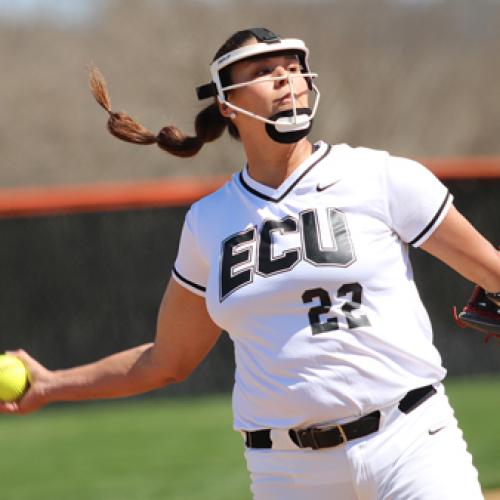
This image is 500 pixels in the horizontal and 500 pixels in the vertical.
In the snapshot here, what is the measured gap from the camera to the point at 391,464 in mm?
2994

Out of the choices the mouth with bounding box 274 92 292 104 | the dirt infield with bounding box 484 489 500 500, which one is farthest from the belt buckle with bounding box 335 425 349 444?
the dirt infield with bounding box 484 489 500 500

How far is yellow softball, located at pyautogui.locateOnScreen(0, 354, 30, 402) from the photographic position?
3.73m

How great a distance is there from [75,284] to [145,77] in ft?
40.9

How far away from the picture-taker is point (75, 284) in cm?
1046

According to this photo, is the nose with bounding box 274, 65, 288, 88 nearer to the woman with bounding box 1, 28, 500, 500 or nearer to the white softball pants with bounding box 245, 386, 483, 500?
the woman with bounding box 1, 28, 500, 500

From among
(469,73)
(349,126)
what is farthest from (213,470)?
(469,73)

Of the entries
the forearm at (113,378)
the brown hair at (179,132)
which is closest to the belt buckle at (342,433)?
the forearm at (113,378)

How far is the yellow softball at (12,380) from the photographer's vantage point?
373 cm

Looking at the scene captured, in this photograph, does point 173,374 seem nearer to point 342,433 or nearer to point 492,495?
point 342,433

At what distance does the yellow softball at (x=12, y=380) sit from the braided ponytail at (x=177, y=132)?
0.86 metres

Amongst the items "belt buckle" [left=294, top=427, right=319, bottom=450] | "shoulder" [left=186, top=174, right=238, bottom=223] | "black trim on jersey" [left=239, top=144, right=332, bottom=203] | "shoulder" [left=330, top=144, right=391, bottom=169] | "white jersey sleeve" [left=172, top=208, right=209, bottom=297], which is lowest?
"belt buckle" [left=294, top=427, right=319, bottom=450]

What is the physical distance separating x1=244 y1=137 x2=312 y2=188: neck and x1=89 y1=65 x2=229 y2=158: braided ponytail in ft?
1.20

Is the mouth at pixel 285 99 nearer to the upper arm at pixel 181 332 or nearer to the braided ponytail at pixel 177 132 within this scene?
the braided ponytail at pixel 177 132

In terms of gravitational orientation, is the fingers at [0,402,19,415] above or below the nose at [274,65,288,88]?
below
